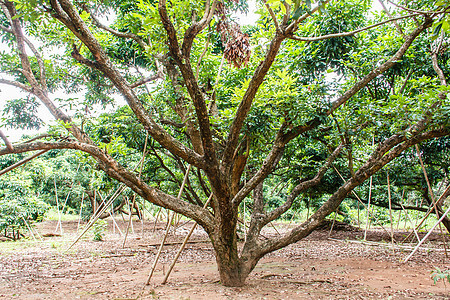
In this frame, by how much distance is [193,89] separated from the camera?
131 inches

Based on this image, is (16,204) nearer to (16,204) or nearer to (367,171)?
(16,204)

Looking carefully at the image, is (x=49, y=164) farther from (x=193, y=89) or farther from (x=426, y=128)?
(x=426, y=128)

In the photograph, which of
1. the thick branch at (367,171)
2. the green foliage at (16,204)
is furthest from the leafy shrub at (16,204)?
the thick branch at (367,171)

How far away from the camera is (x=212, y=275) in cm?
503

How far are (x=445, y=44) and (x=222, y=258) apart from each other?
5.36m

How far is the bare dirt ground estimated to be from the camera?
153 inches

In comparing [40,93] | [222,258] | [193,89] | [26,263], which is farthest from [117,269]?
[193,89]

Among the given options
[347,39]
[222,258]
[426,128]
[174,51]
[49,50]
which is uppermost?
[49,50]

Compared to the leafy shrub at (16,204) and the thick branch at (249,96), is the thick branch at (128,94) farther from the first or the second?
the leafy shrub at (16,204)

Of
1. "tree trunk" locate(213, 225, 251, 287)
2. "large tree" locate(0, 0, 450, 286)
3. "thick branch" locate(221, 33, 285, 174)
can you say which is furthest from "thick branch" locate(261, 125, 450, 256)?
"thick branch" locate(221, 33, 285, 174)

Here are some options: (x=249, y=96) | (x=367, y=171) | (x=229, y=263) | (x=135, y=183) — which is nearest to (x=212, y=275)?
(x=229, y=263)

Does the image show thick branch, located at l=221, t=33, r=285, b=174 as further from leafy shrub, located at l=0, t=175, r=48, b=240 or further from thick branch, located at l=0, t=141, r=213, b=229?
leafy shrub, located at l=0, t=175, r=48, b=240

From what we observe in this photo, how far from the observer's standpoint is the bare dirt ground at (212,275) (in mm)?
3896

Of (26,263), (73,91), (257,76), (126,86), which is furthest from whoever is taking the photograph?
(73,91)
